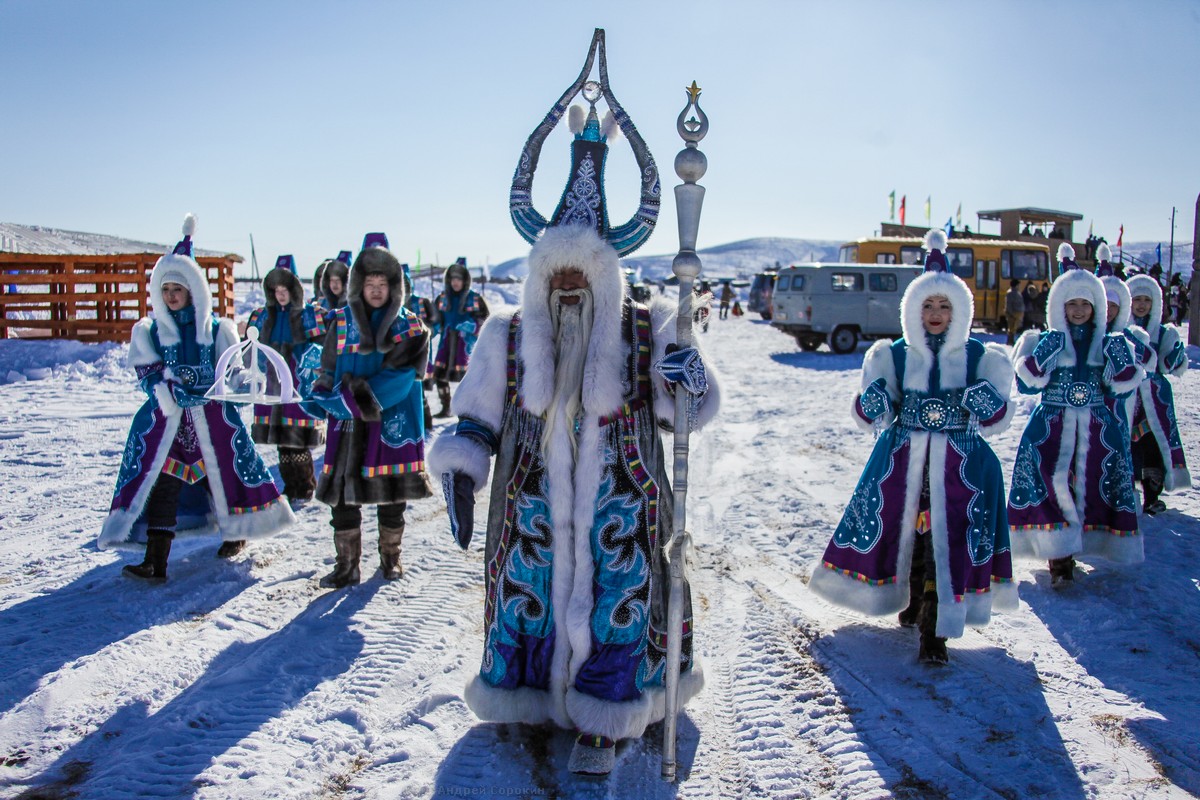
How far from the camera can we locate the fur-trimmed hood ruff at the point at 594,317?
2934 mm

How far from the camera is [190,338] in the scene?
15.7ft

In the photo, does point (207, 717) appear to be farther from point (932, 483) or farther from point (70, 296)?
point (70, 296)

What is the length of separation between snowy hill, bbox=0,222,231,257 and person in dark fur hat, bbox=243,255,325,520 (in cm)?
1035

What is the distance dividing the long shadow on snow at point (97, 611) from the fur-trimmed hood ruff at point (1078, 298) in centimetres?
505

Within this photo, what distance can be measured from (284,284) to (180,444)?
2.54 metres

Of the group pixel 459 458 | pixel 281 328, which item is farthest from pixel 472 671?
pixel 281 328

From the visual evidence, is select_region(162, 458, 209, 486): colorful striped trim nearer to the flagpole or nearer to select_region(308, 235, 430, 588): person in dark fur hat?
select_region(308, 235, 430, 588): person in dark fur hat

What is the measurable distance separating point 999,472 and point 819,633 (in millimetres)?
1152

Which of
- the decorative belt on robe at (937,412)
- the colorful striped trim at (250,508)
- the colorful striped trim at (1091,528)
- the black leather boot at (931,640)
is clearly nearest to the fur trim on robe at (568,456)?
the decorative belt on robe at (937,412)

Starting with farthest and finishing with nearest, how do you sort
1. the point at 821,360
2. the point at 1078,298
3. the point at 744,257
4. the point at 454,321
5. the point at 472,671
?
the point at 744,257
the point at 821,360
the point at 454,321
the point at 1078,298
the point at 472,671

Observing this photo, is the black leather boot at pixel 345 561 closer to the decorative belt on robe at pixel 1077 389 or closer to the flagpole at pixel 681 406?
the flagpole at pixel 681 406

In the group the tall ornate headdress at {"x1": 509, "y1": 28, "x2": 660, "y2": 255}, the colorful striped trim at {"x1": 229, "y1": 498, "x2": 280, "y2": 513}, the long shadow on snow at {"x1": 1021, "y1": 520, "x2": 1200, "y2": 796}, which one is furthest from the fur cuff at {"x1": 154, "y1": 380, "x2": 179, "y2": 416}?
the long shadow on snow at {"x1": 1021, "y1": 520, "x2": 1200, "y2": 796}

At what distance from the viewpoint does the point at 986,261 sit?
870 inches

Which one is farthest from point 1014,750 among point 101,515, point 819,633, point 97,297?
point 97,297
